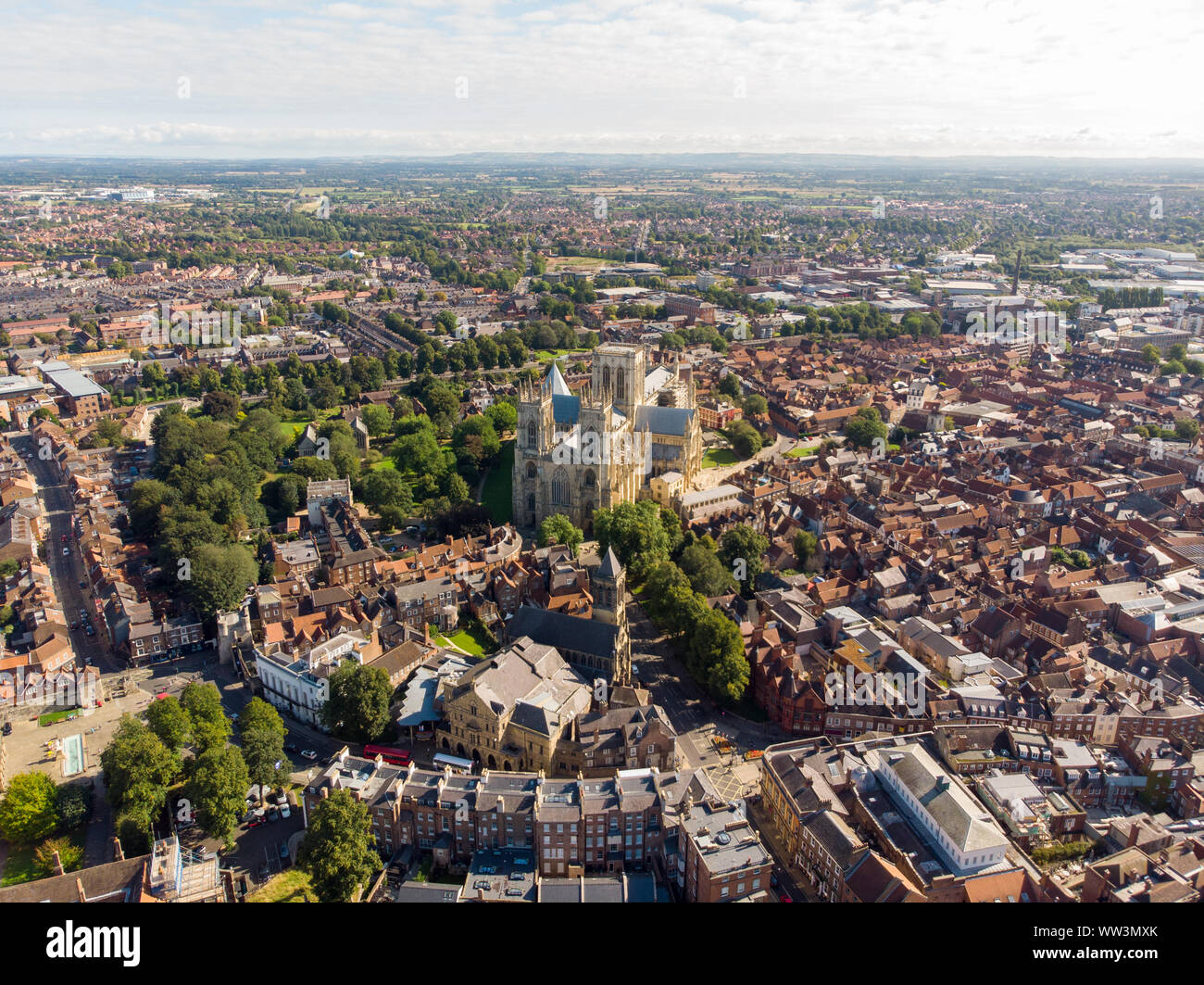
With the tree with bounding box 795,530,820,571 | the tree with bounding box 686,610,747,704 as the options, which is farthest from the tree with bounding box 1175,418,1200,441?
the tree with bounding box 686,610,747,704

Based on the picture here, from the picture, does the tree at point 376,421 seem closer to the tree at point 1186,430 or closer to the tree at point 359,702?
the tree at point 359,702

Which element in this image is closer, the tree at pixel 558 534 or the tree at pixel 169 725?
the tree at pixel 169 725

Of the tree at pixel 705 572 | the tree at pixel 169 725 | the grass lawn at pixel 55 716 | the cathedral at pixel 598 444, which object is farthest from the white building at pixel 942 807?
the grass lawn at pixel 55 716

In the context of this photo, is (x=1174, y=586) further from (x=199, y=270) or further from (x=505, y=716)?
(x=199, y=270)

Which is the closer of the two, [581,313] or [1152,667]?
[1152,667]

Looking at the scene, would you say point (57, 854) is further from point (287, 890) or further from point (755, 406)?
point (755, 406)

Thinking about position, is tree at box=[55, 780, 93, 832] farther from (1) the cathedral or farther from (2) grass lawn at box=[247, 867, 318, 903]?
(1) the cathedral
